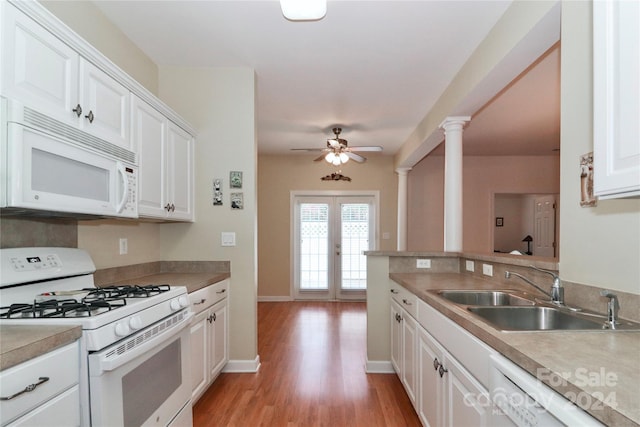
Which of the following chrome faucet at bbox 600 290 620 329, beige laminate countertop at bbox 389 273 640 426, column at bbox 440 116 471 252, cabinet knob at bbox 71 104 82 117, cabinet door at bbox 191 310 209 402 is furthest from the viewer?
column at bbox 440 116 471 252

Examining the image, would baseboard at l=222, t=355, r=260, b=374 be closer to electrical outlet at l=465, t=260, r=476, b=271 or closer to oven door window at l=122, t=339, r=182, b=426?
oven door window at l=122, t=339, r=182, b=426

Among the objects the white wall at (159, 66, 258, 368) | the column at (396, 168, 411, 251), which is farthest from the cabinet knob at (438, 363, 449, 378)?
the column at (396, 168, 411, 251)

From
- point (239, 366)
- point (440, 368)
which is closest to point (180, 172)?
point (239, 366)

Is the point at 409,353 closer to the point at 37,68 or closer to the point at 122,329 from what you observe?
the point at 122,329

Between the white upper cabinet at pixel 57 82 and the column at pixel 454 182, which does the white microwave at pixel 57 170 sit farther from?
the column at pixel 454 182

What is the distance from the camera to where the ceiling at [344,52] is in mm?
2271

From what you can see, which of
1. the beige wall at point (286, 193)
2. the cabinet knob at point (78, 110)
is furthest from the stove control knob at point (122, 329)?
the beige wall at point (286, 193)

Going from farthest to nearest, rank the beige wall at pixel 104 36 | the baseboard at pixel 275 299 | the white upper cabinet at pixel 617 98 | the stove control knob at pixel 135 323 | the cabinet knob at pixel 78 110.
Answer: the baseboard at pixel 275 299 < the beige wall at pixel 104 36 < the cabinet knob at pixel 78 110 < the stove control knob at pixel 135 323 < the white upper cabinet at pixel 617 98

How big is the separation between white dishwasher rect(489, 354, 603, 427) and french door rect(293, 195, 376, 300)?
5.26m

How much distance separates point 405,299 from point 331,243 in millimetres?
3945

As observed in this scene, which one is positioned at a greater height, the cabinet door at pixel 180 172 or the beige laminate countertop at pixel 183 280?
the cabinet door at pixel 180 172

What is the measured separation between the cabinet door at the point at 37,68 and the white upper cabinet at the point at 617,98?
79.3 inches

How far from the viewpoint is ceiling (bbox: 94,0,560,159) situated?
7.45ft

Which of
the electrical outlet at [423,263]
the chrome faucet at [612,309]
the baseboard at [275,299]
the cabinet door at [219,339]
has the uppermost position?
the chrome faucet at [612,309]
